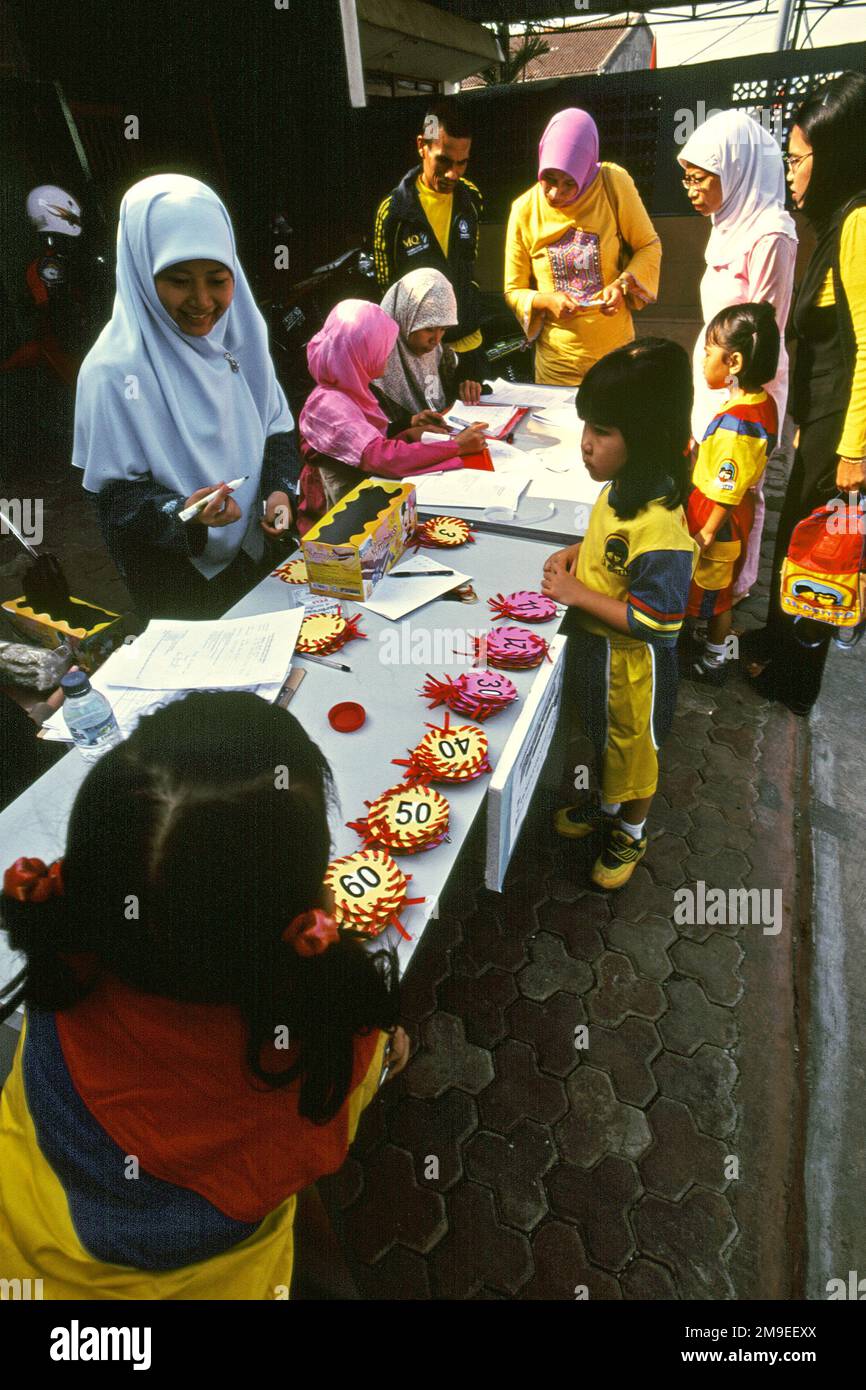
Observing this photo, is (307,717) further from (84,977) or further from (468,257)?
(468,257)

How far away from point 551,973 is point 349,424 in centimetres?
179

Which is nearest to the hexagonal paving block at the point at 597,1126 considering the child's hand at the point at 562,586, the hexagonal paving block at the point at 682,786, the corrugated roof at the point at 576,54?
the hexagonal paving block at the point at 682,786

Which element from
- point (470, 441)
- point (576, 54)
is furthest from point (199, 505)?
point (576, 54)

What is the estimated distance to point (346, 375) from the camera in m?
2.27

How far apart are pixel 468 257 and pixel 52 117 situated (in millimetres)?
3989

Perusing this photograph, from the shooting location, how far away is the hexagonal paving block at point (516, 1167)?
1.60 meters

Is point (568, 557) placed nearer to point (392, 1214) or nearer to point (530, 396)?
point (530, 396)

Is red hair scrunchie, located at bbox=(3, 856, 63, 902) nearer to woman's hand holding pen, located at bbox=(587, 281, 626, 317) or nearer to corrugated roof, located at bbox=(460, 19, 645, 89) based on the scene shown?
woman's hand holding pen, located at bbox=(587, 281, 626, 317)

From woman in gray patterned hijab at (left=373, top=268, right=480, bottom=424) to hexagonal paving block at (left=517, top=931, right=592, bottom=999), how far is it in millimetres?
1886

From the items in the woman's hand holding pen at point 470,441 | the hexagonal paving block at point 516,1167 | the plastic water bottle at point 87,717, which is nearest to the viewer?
the plastic water bottle at point 87,717

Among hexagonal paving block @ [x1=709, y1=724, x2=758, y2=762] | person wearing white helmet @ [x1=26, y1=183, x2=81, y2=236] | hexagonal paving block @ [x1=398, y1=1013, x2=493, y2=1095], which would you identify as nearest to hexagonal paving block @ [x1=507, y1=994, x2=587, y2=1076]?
hexagonal paving block @ [x1=398, y1=1013, x2=493, y2=1095]

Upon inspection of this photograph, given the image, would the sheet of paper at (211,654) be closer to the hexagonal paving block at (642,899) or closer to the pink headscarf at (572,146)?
the hexagonal paving block at (642,899)

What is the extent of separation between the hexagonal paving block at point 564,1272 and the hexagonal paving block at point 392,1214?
21 centimetres
